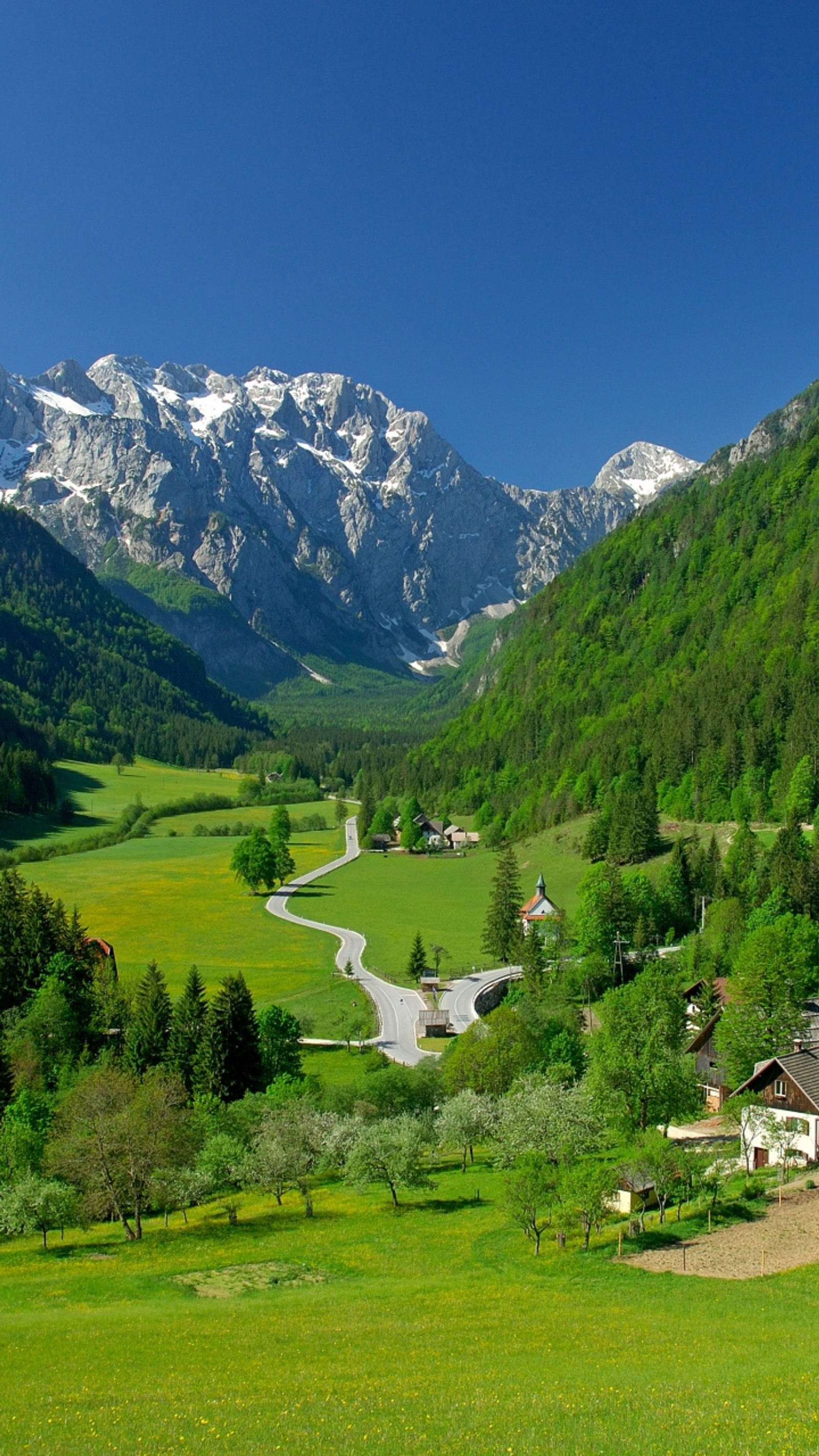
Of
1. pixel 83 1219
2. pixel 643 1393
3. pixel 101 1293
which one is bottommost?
pixel 83 1219

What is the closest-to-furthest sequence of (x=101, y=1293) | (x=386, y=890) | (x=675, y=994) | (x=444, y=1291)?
(x=444, y=1291)
(x=101, y=1293)
(x=675, y=994)
(x=386, y=890)

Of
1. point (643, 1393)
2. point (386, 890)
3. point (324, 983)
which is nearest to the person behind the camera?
point (643, 1393)

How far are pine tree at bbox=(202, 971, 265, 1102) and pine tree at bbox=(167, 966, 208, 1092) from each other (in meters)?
0.79

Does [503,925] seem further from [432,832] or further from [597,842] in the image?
[432,832]

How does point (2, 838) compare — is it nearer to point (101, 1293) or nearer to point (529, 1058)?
point (529, 1058)

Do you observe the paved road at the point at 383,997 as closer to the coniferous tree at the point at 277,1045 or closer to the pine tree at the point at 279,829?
the coniferous tree at the point at 277,1045

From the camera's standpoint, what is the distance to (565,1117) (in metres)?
42.2

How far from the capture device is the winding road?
71500 millimetres

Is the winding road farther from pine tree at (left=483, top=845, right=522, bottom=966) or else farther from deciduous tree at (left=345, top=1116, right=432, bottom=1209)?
deciduous tree at (left=345, top=1116, right=432, bottom=1209)

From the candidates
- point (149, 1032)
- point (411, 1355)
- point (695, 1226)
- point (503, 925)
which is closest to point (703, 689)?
point (503, 925)

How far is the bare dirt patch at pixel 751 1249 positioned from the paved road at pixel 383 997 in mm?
34467

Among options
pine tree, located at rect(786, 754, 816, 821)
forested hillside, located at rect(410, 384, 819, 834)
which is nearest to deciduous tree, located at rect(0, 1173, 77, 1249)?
pine tree, located at rect(786, 754, 816, 821)

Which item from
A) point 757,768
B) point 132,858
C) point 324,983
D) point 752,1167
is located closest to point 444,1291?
point 752,1167

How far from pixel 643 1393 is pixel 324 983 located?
6936 centimetres
